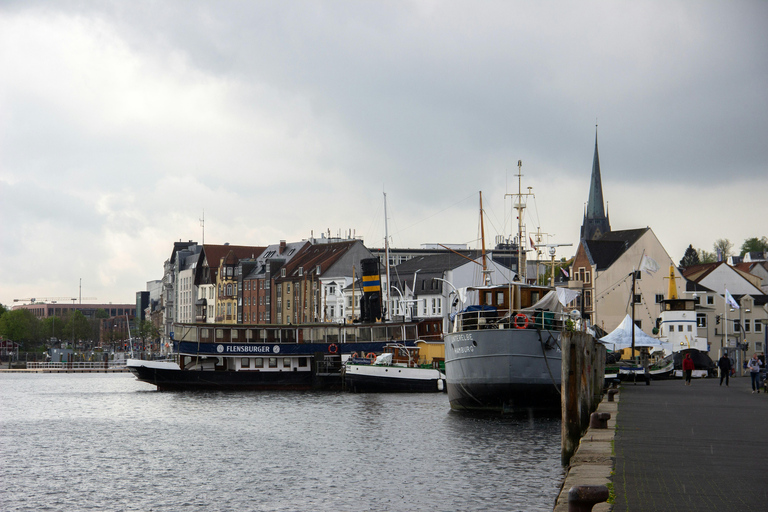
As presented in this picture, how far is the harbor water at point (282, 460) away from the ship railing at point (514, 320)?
3.69 meters

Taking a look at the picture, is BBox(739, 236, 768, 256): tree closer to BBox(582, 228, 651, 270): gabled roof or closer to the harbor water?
BBox(582, 228, 651, 270): gabled roof

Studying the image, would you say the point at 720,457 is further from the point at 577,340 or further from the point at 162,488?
the point at 162,488

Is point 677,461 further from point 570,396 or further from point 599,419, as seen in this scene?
point 599,419

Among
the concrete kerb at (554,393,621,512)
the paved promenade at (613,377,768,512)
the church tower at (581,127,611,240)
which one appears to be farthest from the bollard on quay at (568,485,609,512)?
the church tower at (581,127,611,240)

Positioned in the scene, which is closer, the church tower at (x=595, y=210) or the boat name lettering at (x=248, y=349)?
the boat name lettering at (x=248, y=349)

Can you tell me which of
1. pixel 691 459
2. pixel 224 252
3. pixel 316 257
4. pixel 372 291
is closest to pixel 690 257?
pixel 316 257

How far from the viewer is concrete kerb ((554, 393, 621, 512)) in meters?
14.3

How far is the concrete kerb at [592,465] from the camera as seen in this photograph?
47.1ft

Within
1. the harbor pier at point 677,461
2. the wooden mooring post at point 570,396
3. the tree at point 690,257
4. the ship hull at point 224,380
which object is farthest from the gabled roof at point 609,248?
the wooden mooring post at point 570,396

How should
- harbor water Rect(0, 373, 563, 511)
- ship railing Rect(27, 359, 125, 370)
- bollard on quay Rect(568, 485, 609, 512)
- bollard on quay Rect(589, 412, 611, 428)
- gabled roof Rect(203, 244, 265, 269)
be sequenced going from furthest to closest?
gabled roof Rect(203, 244, 265, 269) < ship railing Rect(27, 359, 125, 370) < bollard on quay Rect(589, 412, 611, 428) < harbor water Rect(0, 373, 563, 511) < bollard on quay Rect(568, 485, 609, 512)

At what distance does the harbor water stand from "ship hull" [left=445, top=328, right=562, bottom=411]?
0.86 meters

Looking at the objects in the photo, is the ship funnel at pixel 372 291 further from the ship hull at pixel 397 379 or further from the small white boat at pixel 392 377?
the ship hull at pixel 397 379

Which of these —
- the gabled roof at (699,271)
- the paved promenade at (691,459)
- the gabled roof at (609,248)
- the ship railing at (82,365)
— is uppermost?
the gabled roof at (609,248)

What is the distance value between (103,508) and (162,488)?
2.79 meters
